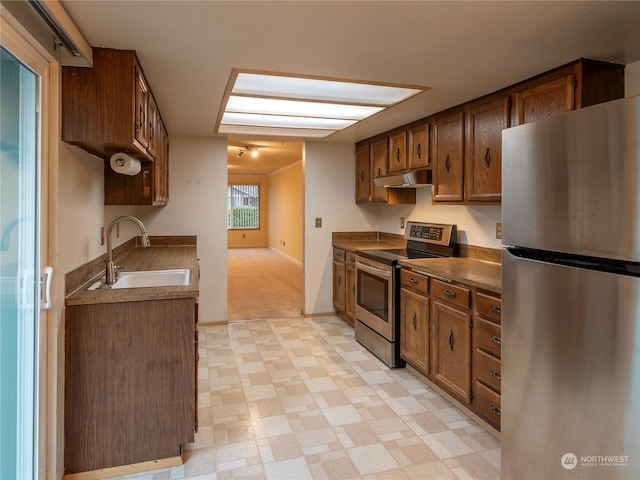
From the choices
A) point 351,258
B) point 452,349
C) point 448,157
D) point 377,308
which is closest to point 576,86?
point 448,157

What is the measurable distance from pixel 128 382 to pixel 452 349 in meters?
1.93

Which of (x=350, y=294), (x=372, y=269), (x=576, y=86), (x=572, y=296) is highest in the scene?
(x=576, y=86)

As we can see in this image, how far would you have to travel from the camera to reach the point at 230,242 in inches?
496

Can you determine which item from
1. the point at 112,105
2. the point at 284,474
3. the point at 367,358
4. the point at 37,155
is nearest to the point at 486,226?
the point at 367,358

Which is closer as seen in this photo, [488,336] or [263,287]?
[488,336]

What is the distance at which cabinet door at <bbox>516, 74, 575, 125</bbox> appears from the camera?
2.30 metres

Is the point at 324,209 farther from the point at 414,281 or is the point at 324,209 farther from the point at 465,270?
the point at 465,270

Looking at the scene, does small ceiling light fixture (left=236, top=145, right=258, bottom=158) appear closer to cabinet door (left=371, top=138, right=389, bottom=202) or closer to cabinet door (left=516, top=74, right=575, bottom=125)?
cabinet door (left=371, top=138, right=389, bottom=202)

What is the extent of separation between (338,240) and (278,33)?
338cm

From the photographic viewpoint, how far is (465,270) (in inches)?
115

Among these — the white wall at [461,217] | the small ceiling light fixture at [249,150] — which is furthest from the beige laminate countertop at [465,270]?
the small ceiling light fixture at [249,150]

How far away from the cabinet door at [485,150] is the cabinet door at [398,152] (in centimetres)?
93

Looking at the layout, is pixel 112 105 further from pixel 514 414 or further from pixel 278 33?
pixel 514 414

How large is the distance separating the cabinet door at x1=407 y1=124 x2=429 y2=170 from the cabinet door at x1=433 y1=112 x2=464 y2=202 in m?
0.13
